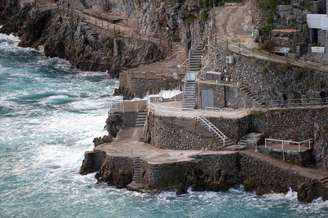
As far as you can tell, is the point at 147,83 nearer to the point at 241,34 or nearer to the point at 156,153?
the point at 241,34

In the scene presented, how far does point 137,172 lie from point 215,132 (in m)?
4.62

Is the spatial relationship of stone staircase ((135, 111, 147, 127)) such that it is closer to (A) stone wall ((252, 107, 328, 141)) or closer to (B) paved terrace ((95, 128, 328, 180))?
(B) paved terrace ((95, 128, 328, 180))

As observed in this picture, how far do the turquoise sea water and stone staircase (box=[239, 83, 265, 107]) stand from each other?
5505mm

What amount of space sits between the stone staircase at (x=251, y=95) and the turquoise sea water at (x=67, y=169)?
18.1 ft

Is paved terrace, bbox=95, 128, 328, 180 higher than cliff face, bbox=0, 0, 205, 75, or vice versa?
cliff face, bbox=0, 0, 205, 75

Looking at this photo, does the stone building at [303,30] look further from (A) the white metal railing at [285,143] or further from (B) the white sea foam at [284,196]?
(B) the white sea foam at [284,196]

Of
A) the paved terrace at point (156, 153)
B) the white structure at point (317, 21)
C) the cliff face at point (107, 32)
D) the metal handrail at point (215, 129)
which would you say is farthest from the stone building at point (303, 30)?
the cliff face at point (107, 32)

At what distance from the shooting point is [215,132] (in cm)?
5231

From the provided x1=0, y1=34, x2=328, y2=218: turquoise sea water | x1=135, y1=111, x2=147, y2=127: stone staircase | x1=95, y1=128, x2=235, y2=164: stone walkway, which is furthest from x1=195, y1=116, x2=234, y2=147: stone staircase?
x1=135, y1=111, x2=147, y2=127: stone staircase

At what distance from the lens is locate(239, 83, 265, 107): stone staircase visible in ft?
175

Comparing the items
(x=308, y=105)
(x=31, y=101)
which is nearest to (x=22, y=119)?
(x=31, y=101)

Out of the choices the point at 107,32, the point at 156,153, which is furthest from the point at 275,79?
the point at 107,32

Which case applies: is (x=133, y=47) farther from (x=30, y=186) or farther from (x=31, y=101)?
(x=30, y=186)

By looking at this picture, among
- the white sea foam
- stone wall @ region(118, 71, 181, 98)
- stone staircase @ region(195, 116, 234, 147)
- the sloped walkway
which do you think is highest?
the sloped walkway
